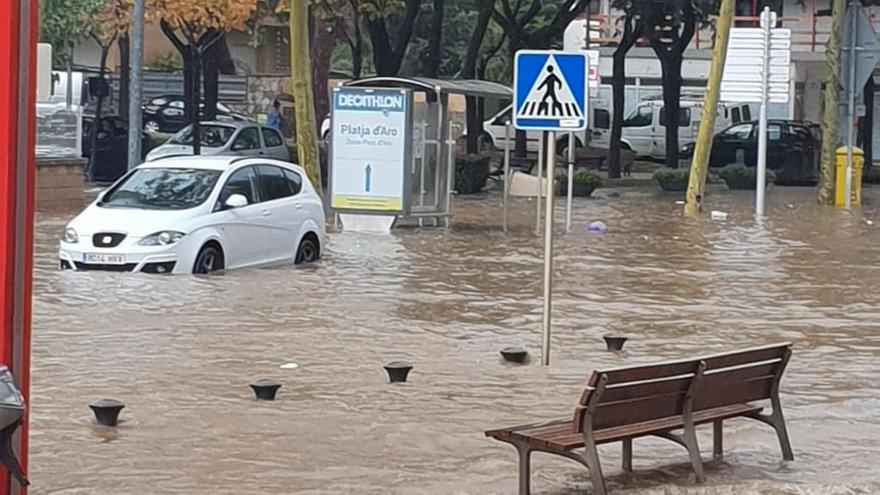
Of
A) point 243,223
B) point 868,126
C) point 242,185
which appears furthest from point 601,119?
point 243,223

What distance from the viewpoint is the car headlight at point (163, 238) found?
725 inches

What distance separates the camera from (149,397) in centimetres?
1155

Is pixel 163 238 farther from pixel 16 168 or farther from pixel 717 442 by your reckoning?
pixel 16 168

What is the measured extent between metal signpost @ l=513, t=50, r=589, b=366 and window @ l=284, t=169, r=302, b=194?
8.34 metres

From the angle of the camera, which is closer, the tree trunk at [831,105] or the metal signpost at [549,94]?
the metal signpost at [549,94]

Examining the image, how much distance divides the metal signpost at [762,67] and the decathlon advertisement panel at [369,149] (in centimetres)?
841

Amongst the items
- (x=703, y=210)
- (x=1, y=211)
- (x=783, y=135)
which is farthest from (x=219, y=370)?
(x=783, y=135)

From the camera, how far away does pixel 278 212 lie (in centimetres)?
2023

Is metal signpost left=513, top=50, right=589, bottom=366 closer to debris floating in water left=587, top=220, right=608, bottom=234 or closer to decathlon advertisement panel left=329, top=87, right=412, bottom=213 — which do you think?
decathlon advertisement panel left=329, top=87, right=412, bottom=213

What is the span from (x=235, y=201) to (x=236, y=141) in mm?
16239

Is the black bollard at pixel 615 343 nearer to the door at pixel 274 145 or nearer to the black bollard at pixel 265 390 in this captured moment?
the black bollard at pixel 265 390

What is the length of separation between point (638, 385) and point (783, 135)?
34239mm

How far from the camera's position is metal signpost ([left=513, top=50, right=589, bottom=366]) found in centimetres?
1263

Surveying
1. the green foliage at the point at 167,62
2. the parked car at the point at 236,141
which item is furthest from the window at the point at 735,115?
the parked car at the point at 236,141
